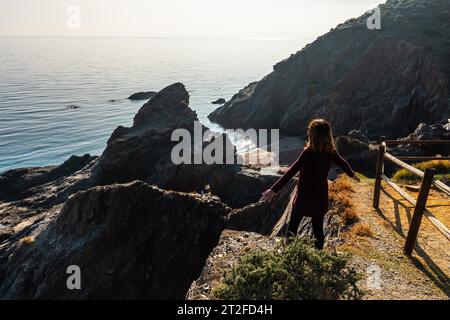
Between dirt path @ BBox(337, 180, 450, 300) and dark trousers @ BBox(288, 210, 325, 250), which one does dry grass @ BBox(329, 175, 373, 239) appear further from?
dark trousers @ BBox(288, 210, 325, 250)

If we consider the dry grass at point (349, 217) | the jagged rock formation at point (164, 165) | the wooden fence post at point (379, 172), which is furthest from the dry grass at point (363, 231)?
the jagged rock formation at point (164, 165)

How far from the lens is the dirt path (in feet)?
24.6

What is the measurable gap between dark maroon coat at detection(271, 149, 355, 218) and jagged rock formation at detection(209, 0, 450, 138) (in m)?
51.1

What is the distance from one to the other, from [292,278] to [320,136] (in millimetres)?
2851

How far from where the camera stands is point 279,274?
634 cm

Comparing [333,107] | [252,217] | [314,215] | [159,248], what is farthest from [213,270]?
[333,107]

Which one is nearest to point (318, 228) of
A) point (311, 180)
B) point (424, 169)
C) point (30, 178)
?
point (311, 180)

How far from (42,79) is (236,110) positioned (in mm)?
109818

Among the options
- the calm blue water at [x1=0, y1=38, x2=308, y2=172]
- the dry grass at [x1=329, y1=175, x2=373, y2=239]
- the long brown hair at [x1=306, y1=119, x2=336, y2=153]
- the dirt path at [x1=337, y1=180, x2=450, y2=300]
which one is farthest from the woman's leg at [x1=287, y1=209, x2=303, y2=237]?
the calm blue water at [x1=0, y1=38, x2=308, y2=172]

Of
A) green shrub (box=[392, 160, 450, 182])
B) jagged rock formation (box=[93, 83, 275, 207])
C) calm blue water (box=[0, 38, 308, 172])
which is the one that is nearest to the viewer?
green shrub (box=[392, 160, 450, 182])

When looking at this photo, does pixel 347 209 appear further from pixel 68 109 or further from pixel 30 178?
pixel 68 109

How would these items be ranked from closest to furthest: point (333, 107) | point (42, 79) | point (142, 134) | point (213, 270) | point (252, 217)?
point (213, 270)
point (252, 217)
point (142, 134)
point (333, 107)
point (42, 79)

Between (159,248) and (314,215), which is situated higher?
(314,215)

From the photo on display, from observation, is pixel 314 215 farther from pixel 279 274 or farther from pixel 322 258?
pixel 279 274
